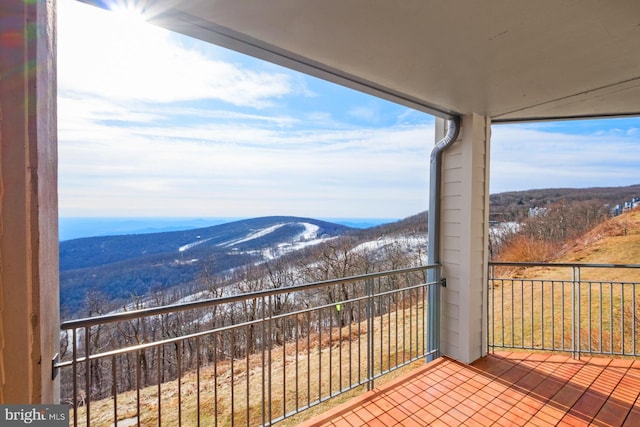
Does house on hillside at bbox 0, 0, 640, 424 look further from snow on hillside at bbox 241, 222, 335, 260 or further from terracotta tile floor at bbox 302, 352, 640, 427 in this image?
snow on hillside at bbox 241, 222, 335, 260

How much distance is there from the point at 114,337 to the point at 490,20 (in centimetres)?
1241

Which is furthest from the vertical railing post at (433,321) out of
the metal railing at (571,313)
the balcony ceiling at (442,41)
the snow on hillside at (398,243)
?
the snow on hillside at (398,243)

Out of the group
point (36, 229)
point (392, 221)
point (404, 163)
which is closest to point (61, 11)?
point (36, 229)

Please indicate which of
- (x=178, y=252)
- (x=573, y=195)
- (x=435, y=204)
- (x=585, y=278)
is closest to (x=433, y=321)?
(x=435, y=204)

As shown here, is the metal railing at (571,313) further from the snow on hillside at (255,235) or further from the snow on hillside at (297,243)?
the snow on hillside at (255,235)

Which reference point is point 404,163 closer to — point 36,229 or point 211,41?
point 211,41

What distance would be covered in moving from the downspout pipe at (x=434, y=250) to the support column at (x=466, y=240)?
0.21ft

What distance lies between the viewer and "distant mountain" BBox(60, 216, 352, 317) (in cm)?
589

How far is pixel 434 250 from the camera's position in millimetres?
3170

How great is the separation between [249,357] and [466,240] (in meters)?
2.39

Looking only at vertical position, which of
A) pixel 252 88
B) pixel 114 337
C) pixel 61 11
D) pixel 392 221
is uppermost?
pixel 252 88

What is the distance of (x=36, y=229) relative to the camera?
99cm

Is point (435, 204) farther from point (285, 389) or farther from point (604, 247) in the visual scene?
point (604, 247)

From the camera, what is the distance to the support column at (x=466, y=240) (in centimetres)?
294
